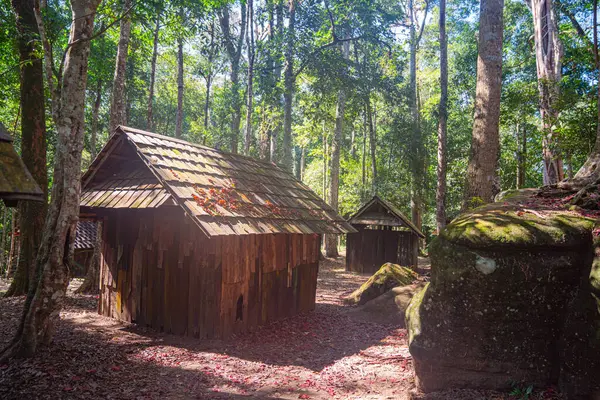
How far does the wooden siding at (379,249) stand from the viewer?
58.0ft

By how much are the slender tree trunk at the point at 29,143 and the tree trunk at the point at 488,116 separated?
1093cm

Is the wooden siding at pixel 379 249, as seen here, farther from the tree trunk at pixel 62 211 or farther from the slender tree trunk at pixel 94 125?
the tree trunk at pixel 62 211

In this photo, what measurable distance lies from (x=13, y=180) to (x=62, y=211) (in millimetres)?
2290

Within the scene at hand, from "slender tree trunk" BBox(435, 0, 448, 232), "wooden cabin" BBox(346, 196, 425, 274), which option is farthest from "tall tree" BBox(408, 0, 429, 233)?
"wooden cabin" BBox(346, 196, 425, 274)

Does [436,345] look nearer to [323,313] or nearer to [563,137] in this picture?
[323,313]

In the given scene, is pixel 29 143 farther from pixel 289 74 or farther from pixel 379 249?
pixel 379 249

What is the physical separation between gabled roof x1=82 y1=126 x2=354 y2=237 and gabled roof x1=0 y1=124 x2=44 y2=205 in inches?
101

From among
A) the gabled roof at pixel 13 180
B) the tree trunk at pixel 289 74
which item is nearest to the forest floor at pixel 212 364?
the gabled roof at pixel 13 180

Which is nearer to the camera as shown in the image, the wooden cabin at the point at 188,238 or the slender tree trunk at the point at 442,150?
the wooden cabin at the point at 188,238

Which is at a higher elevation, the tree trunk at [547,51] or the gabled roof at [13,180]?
the tree trunk at [547,51]

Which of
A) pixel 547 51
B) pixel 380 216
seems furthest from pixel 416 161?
pixel 547 51

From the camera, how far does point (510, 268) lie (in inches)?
173

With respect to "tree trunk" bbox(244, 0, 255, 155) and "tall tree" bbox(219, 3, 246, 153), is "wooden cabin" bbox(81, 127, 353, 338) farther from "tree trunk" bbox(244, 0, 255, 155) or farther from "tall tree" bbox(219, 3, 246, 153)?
"tall tree" bbox(219, 3, 246, 153)

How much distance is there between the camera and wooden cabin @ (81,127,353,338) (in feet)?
24.0
